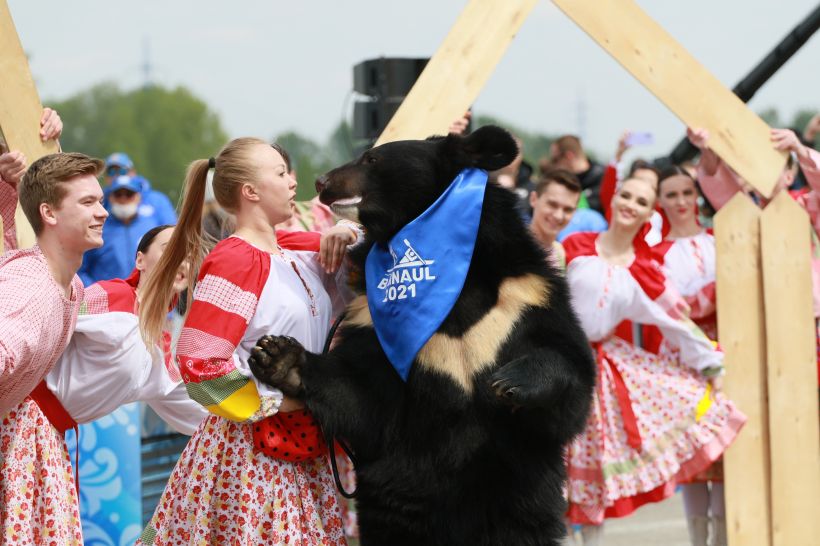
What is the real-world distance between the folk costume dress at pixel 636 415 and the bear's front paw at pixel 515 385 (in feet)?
8.35

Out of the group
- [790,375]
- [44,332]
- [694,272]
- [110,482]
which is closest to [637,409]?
[790,375]

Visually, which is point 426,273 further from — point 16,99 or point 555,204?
point 555,204

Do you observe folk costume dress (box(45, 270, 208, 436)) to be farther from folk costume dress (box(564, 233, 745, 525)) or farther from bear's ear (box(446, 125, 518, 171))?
folk costume dress (box(564, 233, 745, 525))

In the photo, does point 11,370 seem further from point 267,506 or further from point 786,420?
point 786,420

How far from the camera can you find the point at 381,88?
7801mm

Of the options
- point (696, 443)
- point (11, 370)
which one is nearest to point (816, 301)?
point (696, 443)

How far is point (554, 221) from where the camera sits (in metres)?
5.90

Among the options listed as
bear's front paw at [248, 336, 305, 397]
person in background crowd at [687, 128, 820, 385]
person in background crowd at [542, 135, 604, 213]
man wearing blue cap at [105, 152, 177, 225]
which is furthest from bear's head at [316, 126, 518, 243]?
person in background crowd at [542, 135, 604, 213]

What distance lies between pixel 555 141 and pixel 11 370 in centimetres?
556

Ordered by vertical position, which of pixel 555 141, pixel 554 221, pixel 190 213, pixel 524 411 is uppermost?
pixel 524 411

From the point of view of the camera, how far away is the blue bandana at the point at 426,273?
123 inches

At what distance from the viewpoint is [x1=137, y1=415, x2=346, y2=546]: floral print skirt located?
128 inches

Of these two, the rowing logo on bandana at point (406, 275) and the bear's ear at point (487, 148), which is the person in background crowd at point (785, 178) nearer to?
the bear's ear at point (487, 148)

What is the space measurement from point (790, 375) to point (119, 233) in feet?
11.9
